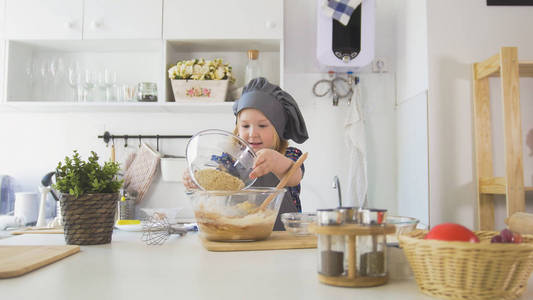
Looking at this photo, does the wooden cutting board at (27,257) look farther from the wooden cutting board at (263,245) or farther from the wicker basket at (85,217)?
the wooden cutting board at (263,245)

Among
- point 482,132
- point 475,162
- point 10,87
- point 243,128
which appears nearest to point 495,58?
point 482,132

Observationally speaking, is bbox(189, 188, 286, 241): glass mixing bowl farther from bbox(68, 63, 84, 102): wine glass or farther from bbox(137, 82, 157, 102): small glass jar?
bbox(68, 63, 84, 102): wine glass

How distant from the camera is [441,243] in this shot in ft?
1.74

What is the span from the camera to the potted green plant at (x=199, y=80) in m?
2.11

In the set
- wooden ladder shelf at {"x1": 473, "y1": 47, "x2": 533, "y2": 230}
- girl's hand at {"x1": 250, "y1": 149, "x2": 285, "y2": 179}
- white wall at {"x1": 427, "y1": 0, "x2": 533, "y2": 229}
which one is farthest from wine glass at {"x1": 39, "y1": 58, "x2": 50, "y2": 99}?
wooden ladder shelf at {"x1": 473, "y1": 47, "x2": 533, "y2": 230}

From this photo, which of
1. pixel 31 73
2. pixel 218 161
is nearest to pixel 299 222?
pixel 218 161

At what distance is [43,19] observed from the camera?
218 cm

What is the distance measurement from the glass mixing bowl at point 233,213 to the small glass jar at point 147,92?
137cm

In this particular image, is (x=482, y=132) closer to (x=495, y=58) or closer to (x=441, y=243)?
(x=495, y=58)

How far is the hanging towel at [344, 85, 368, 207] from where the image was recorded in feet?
Answer: 7.55

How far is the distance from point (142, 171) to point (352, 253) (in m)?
1.96

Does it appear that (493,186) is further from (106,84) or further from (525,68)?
(106,84)

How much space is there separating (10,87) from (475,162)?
2.32 metres

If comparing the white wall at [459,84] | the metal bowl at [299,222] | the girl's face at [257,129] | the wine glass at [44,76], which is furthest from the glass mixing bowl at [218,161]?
the wine glass at [44,76]
